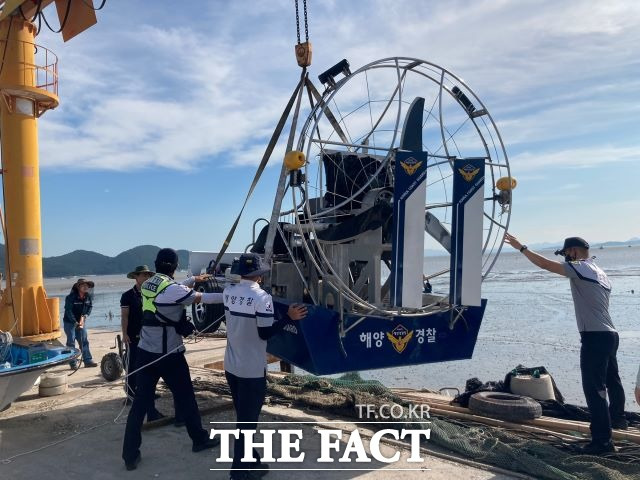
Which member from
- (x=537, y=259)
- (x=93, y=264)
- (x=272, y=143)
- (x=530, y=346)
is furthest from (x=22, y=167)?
(x=93, y=264)

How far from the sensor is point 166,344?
201 inches

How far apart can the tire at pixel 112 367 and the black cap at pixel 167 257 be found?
3368 millimetres

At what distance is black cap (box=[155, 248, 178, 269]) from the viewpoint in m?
5.27

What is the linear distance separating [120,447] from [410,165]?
3.80 meters

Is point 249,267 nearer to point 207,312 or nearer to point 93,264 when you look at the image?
point 207,312

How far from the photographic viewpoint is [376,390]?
688 centimetres

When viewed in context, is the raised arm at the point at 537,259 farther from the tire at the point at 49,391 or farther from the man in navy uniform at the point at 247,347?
the tire at the point at 49,391

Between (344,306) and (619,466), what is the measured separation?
273 centimetres

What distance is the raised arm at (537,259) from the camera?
5180 millimetres

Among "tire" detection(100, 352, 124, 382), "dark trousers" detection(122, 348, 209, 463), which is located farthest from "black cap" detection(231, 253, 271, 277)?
"tire" detection(100, 352, 124, 382)

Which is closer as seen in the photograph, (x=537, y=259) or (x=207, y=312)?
(x=537, y=259)

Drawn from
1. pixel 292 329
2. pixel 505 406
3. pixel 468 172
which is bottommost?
pixel 505 406

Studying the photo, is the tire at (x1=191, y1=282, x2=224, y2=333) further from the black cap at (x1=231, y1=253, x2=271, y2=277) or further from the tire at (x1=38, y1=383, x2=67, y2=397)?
the black cap at (x1=231, y1=253, x2=271, y2=277)

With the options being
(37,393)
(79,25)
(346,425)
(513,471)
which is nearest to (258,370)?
(346,425)
